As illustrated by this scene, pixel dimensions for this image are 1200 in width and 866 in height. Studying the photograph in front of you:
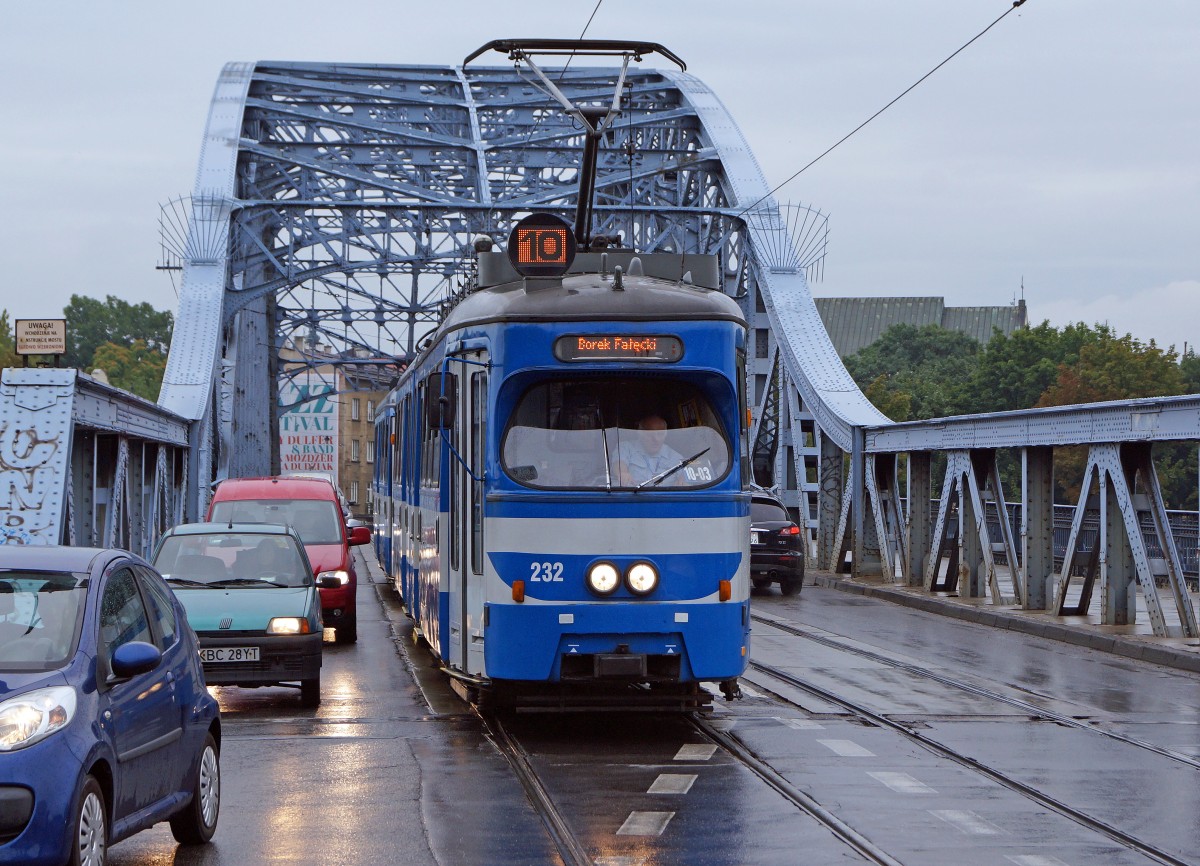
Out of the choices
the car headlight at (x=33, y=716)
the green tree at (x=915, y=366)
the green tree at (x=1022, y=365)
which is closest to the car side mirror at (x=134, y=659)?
the car headlight at (x=33, y=716)

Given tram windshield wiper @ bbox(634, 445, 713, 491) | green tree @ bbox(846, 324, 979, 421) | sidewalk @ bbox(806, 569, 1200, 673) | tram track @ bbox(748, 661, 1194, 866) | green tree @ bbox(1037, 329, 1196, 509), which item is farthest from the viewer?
green tree @ bbox(846, 324, 979, 421)

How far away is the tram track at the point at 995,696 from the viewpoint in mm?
11984

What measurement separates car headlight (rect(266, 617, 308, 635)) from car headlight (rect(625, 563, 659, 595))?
135 inches

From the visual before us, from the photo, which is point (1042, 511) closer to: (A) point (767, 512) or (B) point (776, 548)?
(B) point (776, 548)

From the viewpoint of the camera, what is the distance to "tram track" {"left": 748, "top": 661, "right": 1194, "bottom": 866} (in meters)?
8.53

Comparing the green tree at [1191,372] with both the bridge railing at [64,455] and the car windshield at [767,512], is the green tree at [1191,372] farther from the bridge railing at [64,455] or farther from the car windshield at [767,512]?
the bridge railing at [64,455]

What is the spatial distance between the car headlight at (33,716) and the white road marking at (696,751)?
5019 mm

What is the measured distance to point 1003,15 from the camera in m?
17.4

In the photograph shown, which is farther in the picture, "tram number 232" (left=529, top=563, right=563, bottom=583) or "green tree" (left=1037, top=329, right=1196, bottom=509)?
"green tree" (left=1037, top=329, right=1196, bottom=509)

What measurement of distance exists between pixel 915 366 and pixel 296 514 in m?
89.2

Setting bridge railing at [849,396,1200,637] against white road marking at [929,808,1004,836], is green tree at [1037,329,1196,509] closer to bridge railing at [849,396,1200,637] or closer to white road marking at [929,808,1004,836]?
bridge railing at [849,396,1200,637]

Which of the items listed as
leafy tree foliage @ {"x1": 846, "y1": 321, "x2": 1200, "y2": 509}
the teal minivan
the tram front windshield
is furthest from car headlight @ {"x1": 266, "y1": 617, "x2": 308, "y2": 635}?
leafy tree foliage @ {"x1": 846, "y1": 321, "x2": 1200, "y2": 509}

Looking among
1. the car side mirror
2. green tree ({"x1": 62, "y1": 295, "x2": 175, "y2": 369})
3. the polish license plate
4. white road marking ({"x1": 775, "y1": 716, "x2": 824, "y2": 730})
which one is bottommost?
white road marking ({"x1": 775, "y1": 716, "x2": 824, "y2": 730})

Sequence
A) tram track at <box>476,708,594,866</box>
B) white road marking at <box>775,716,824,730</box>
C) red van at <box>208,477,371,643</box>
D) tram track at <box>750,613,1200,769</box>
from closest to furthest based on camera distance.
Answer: tram track at <box>476,708,594,866</box>, tram track at <box>750,613,1200,769</box>, white road marking at <box>775,716,824,730</box>, red van at <box>208,477,371,643</box>
